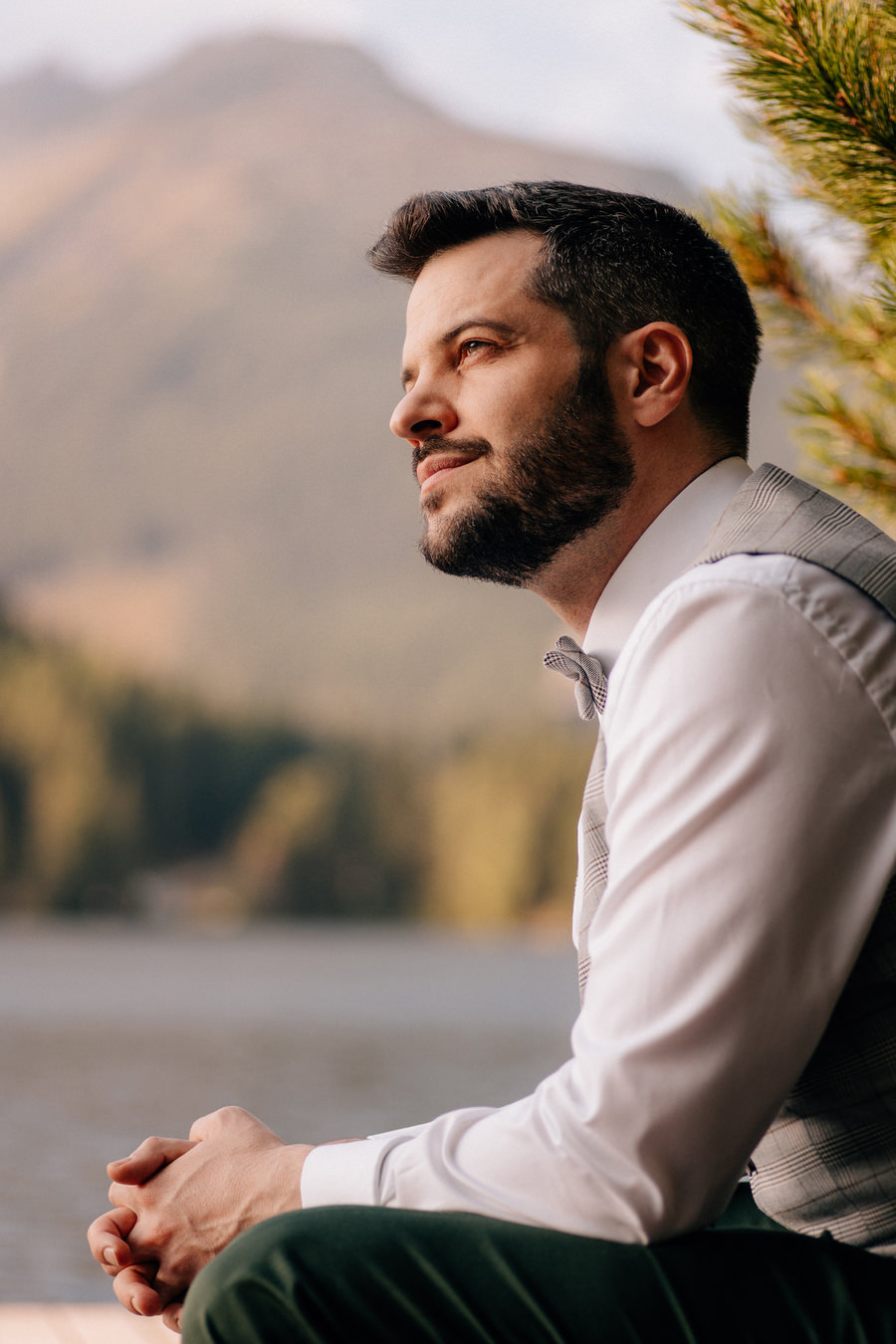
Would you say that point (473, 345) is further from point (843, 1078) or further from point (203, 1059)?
point (203, 1059)

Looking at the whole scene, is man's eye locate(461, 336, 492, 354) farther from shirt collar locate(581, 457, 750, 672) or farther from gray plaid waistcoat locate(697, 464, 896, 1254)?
gray plaid waistcoat locate(697, 464, 896, 1254)

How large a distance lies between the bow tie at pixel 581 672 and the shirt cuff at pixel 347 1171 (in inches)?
16.2

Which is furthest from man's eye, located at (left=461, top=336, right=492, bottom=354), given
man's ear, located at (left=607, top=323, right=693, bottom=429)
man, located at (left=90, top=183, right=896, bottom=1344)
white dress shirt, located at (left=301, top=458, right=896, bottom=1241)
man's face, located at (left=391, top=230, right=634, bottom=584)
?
white dress shirt, located at (left=301, top=458, right=896, bottom=1241)

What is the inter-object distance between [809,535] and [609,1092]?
0.38m

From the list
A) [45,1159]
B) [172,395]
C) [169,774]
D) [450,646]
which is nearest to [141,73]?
[172,395]

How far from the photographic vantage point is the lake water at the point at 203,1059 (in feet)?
15.5

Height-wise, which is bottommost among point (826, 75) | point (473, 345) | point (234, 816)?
point (234, 816)

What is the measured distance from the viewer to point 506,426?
1256 millimetres

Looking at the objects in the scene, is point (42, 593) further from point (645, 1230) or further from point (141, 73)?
point (645, 1230)

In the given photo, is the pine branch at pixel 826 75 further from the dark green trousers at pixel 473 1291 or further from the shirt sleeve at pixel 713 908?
the dark green trousers at pixel 473 1291

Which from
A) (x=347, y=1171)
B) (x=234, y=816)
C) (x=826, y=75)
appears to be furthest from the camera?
(x=234, y=816)

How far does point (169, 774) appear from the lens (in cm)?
6525

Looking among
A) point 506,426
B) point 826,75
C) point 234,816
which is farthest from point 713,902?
point 234,816

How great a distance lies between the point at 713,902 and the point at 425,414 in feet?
1.99
